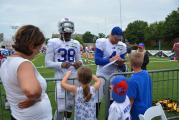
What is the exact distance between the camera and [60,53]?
620cm

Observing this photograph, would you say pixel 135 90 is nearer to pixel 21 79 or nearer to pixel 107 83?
pixel 107 83

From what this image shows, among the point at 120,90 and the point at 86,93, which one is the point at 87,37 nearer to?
the point at 86,93

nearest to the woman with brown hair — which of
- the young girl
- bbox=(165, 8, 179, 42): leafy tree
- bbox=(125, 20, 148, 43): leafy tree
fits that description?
the young girl

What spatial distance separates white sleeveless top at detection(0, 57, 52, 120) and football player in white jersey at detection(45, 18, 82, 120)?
2263 mm

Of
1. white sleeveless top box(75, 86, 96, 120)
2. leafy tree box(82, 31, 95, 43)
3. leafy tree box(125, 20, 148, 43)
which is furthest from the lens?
leafy tree box(82, 31, 95, 43)

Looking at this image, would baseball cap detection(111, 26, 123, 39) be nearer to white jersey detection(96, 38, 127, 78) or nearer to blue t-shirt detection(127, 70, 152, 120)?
white jersey detection(96, 38, 127, 78)

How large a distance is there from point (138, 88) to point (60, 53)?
5.41 feet

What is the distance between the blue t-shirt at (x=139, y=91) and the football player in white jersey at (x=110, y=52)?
5.15 feet

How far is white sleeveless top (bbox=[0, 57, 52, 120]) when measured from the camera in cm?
349

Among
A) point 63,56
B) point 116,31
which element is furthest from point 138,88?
point 116,31

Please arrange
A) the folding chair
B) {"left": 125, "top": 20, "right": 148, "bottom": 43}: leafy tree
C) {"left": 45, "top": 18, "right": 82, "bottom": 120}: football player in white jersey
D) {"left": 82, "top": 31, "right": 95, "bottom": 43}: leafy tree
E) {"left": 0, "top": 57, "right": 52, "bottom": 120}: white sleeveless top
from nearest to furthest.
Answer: {"left": 0, "top": 57, "right": 52, "bottom": 120}: white sleeveless top, the folding chair, {"left": 45, "top": 18, "right": 82, "bottom": 120}: football player in white jersey, {"left": 125, "top": 20, "right": 148, "bottom": 43}: leafy tree, {"left": 82, "top": 31, "right": 95, "bottom": 43}: leafy tree

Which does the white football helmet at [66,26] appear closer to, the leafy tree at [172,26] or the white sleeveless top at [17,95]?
the white sleeveless top at [17,95]

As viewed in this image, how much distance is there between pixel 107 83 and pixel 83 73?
40.8 inches

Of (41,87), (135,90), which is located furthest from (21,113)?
(135,90)
